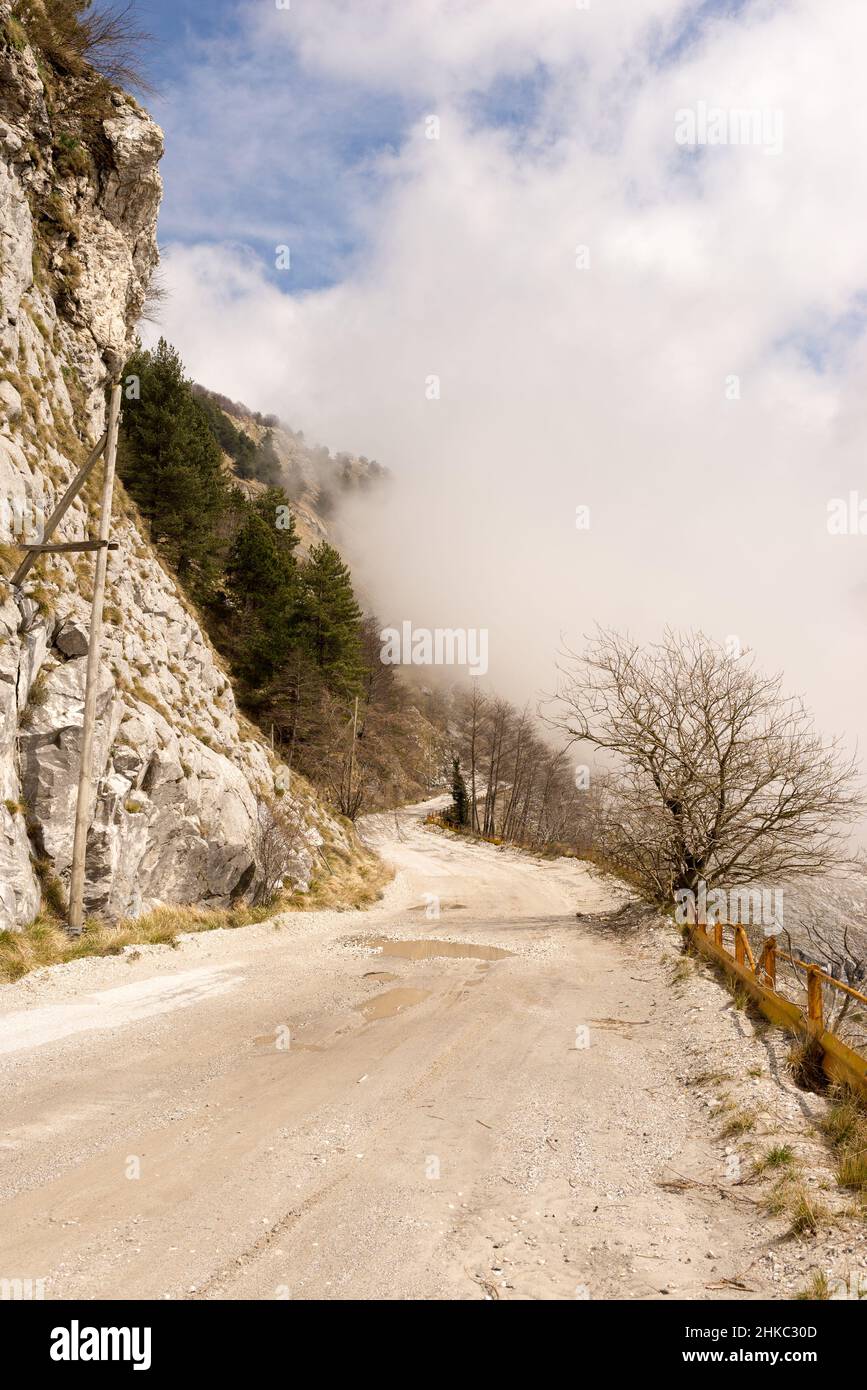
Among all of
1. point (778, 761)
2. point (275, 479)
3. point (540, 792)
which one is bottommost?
point (540, 792)

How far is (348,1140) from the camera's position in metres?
5.37

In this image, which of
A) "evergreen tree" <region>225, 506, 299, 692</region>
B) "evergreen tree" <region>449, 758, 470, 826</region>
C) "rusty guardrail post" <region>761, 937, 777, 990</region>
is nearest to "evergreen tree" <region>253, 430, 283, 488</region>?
"evergreen tree" <region>449, 758, 470, 826</region>

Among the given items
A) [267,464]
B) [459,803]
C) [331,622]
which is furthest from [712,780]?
[267,464]

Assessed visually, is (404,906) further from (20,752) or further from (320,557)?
(320,557)

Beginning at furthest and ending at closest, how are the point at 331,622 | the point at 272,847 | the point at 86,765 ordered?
the point at 331,622 → the point at 272,847 → the point at 86,765

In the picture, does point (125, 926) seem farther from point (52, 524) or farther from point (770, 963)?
point (770, 963)

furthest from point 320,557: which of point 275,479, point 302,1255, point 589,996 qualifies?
point 275,479

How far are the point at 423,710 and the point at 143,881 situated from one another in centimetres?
8668

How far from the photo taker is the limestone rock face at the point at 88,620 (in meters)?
13.0

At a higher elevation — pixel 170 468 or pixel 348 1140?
pixel 170 468

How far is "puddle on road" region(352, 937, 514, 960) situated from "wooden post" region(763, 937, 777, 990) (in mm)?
5179

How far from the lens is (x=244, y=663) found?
33156 millimetres

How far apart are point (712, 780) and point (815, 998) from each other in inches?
404

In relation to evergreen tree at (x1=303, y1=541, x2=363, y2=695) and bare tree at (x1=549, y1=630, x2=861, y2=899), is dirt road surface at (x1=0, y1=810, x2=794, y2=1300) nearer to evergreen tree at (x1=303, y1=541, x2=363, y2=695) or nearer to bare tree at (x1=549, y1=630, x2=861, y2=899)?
bare tree at (x1=549, y1=630, x2=861, y2=899)
